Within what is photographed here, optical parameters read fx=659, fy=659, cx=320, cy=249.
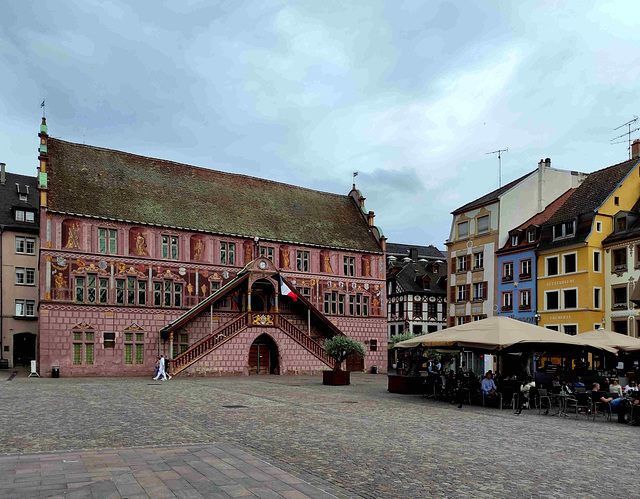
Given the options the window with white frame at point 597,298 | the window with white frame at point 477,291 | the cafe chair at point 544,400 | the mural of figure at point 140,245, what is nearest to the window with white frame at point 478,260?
the window with white frame at point 477,291

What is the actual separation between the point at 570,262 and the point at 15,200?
43680mm

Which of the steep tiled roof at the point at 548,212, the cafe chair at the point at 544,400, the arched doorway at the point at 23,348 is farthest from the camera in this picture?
the arched doorway at the point at 23,348

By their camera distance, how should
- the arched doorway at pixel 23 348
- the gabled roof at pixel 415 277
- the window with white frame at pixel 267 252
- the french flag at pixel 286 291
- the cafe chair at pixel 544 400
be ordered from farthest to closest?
the gabled roof at pixel 415 277 < the arched doorway at pixel 23 348 < the window with white frame at pixel 267 252 < the french flag at pixel 286 291 < the cafe chair at pixel 544 400

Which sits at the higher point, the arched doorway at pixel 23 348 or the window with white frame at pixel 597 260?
the window with white frame at pixel 597 260

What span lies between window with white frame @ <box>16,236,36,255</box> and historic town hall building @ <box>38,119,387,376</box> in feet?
43.0

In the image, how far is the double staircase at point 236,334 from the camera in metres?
38.8

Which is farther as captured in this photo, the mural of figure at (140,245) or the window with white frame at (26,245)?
the window with white frame at (26,245)

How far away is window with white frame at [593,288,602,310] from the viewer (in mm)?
39875

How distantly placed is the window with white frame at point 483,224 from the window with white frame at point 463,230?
4.60ft

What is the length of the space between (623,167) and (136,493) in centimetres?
4247

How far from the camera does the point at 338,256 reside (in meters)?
49.2

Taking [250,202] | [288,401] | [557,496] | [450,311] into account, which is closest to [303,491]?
[557,496]

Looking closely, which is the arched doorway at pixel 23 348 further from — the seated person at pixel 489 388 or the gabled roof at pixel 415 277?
the seated person at pixel 489 388

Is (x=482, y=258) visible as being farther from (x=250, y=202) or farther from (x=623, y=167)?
(x=250, y=202)
